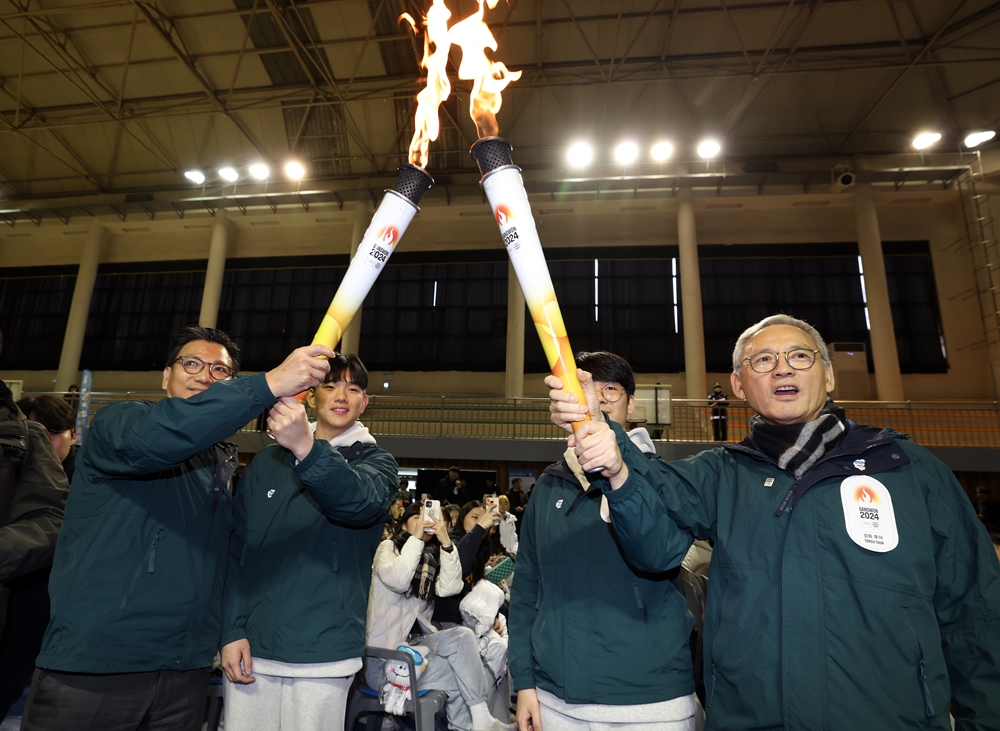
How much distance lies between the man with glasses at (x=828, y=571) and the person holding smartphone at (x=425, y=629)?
2.01m

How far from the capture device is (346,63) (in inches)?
469

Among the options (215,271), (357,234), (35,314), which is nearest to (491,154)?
(357,234)

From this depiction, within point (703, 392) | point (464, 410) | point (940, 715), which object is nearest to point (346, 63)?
point (464, 410)

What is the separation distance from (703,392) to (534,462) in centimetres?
427

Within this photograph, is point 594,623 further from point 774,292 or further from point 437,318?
point 774,292

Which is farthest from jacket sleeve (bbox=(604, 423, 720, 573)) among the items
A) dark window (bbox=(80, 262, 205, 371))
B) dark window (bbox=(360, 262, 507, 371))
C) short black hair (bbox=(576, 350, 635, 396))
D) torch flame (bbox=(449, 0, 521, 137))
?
dark window (bbox=(80, 262, 205, 371))

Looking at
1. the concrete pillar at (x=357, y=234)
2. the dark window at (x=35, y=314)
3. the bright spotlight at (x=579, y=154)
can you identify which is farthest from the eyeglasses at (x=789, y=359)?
the dark window at (x=35, y=314)

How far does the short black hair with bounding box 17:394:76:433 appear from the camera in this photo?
2.91 meters

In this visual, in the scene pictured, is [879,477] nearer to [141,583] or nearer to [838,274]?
[141,583]

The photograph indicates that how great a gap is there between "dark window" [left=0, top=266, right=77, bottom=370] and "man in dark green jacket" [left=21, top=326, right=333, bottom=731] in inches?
732

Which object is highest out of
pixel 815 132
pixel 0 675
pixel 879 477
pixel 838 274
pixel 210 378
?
pixel 815 132

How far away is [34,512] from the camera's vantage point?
6.45ft

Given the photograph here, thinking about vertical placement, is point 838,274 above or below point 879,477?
above

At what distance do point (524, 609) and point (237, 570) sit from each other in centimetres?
106
